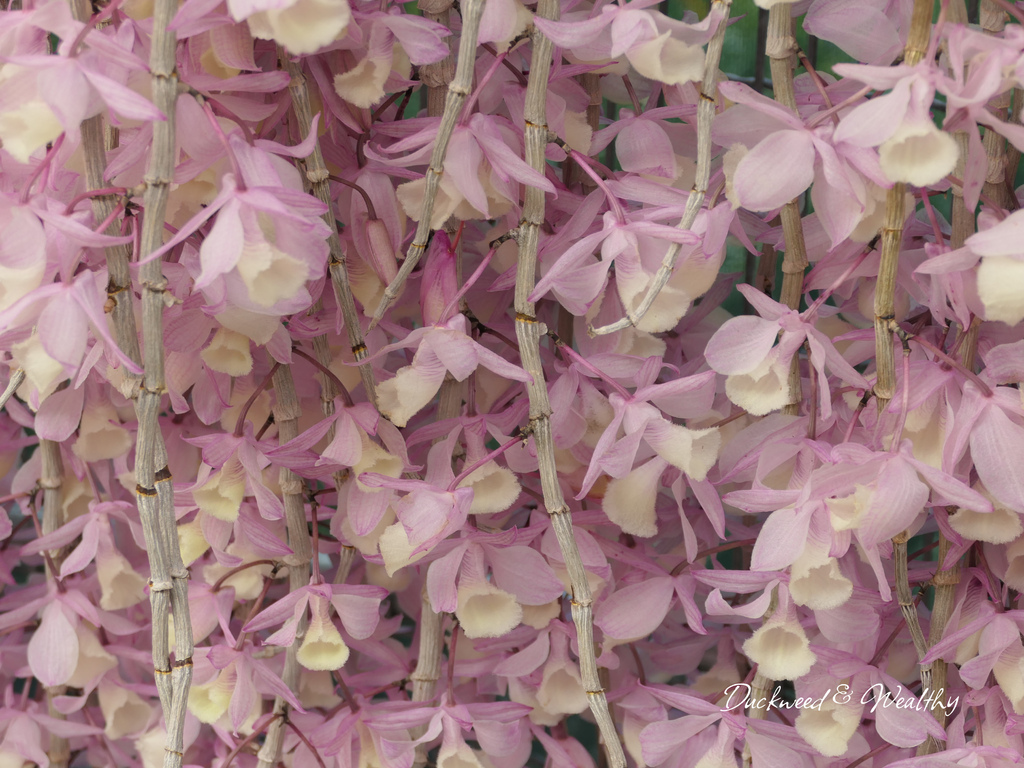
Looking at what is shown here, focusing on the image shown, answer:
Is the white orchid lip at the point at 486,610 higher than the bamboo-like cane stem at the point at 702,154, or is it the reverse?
the bamboo-like cane stem at the point at 702,154

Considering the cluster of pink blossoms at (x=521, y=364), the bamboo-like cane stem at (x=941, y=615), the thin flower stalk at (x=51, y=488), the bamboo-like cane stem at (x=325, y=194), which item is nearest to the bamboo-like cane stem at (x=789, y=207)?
the cluster of pink blossoms at (x=521, y=364)

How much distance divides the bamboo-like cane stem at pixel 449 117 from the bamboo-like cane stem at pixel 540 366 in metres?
0.05

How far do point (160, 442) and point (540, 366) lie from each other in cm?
23

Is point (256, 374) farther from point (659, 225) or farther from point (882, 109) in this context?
point (882, 109)

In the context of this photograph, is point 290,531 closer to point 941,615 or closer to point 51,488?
point 51,488

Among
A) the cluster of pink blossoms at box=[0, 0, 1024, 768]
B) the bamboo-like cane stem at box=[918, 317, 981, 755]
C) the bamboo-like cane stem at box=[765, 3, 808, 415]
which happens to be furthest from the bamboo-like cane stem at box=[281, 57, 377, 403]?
the bamboo-like cane stem at box=[918, 317, 981, 755]

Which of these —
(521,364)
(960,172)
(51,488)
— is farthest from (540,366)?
(51,488)

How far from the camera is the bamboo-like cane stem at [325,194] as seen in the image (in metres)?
0.53

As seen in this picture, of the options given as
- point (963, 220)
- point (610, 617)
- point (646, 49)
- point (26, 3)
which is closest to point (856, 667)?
point (610, 617)

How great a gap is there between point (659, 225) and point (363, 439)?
23 centimetres

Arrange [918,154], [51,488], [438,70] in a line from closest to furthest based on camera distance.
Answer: [918,154]
[438,70]
[51,488]

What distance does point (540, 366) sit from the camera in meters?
0.55

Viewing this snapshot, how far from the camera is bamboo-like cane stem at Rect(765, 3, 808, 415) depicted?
1.80 ft

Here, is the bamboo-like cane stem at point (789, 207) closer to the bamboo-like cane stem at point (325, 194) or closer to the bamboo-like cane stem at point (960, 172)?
the bamboo-like cane stem at point (960, 172)
